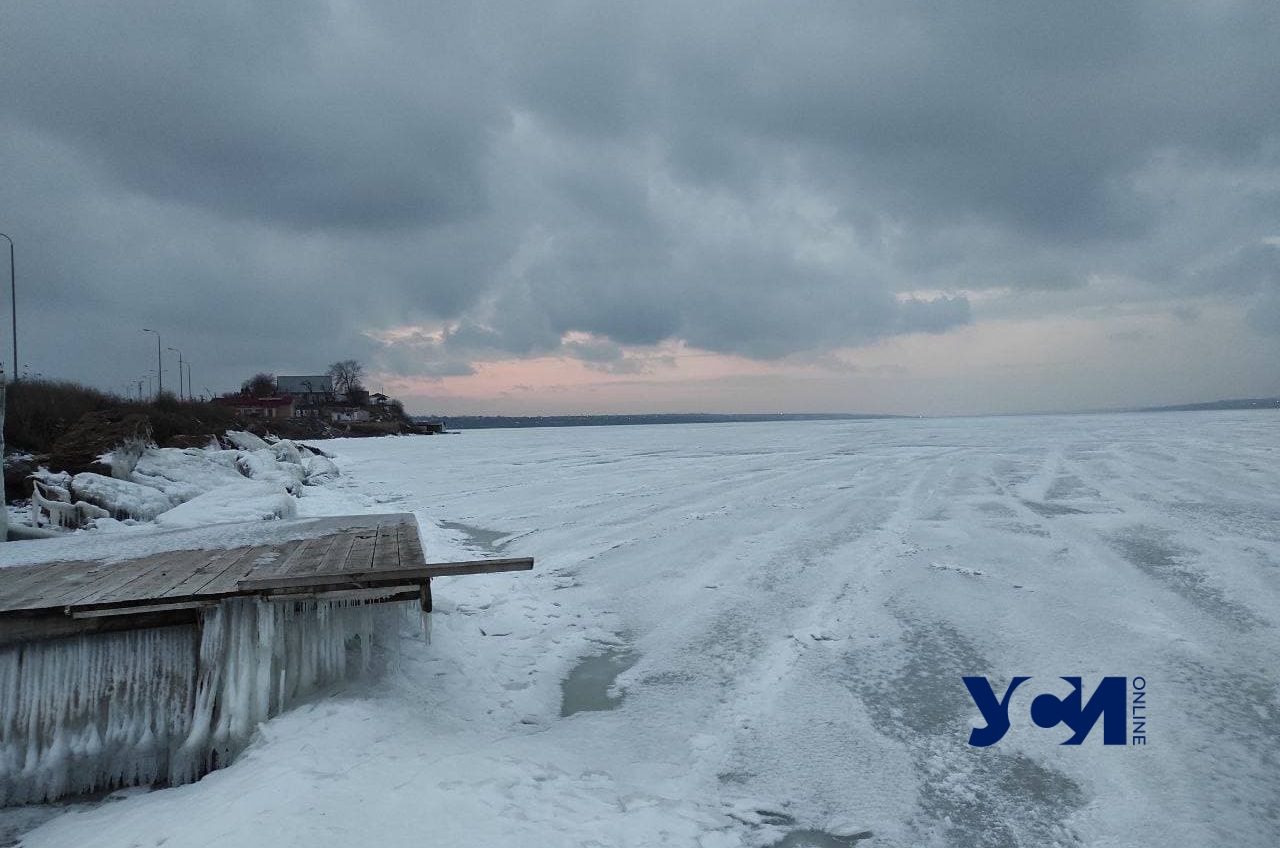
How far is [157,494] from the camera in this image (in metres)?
10.9

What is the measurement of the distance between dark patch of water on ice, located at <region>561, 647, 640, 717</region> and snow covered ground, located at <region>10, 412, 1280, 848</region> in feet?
0.07

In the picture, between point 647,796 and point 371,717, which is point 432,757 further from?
point 647,796

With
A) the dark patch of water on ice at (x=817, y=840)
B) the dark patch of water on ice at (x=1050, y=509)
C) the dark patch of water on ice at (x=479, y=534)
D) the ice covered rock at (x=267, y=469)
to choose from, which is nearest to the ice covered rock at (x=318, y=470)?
the ice covered rock at (x=267, y=469)

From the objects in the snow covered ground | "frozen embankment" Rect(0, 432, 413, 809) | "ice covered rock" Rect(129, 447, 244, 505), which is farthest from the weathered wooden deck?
"ice covered rock" Rect(129, 447, 244, 505)

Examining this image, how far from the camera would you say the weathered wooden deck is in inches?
161

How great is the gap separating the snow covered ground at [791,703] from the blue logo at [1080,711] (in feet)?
0.27

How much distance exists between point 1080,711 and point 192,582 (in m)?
6.11

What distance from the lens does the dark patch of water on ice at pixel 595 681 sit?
4.94 meters

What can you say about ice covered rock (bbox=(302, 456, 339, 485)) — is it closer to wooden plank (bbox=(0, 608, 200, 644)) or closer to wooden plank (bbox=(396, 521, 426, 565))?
wooden plank (bbox=(396, 521, 426, 565))

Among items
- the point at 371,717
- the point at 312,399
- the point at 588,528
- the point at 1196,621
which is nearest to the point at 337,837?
the point at 371,717

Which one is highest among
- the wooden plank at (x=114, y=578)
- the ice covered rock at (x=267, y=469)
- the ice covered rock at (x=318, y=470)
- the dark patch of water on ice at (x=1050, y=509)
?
the wooden plank at (x=114, y=578)

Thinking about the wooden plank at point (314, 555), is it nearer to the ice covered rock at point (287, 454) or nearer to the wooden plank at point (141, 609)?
the wooden plank at point (141, 609)

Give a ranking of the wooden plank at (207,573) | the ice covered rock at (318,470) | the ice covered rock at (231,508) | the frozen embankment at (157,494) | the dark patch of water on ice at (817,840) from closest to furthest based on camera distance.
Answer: the dark patch of water on ice at (817,840) < the wooden plank at (207,573) < the ice covered rock at (231,508) < the frozen embankment at (157,494) < the ice covered rock at (318,470)

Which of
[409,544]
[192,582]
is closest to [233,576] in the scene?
[192,582]
